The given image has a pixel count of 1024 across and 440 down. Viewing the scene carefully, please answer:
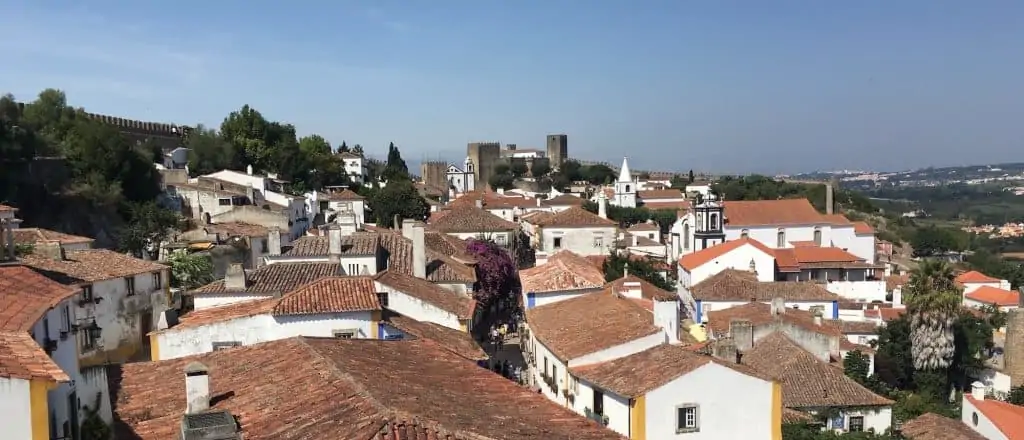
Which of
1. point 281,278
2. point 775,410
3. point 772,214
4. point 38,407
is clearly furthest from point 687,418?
point 772,214

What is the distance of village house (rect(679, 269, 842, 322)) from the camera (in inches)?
1644

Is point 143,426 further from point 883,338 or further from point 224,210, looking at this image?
point 224,210

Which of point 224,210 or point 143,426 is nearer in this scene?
point 143,426

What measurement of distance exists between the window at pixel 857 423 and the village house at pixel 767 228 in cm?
3971

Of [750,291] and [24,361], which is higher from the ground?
[24,361]

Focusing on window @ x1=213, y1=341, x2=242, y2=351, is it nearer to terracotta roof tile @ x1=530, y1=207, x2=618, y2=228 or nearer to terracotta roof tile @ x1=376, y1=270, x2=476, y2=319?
terracotta roof tile @ x1=376, y1=270, x2=476, y2=319

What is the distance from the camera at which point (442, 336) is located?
19906 millimetres

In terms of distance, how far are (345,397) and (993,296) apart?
200 feet

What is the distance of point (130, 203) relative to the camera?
45094 millimetres

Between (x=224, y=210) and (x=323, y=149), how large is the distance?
37974 millimetres

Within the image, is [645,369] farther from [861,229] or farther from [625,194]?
[625,194]

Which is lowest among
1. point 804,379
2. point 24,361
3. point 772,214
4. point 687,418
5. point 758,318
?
point 804,379

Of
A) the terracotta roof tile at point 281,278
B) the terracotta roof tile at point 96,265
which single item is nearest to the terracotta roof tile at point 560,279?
the terracotta roof tile at point 281,278

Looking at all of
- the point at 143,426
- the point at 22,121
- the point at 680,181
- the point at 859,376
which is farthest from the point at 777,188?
the point at 143,426
